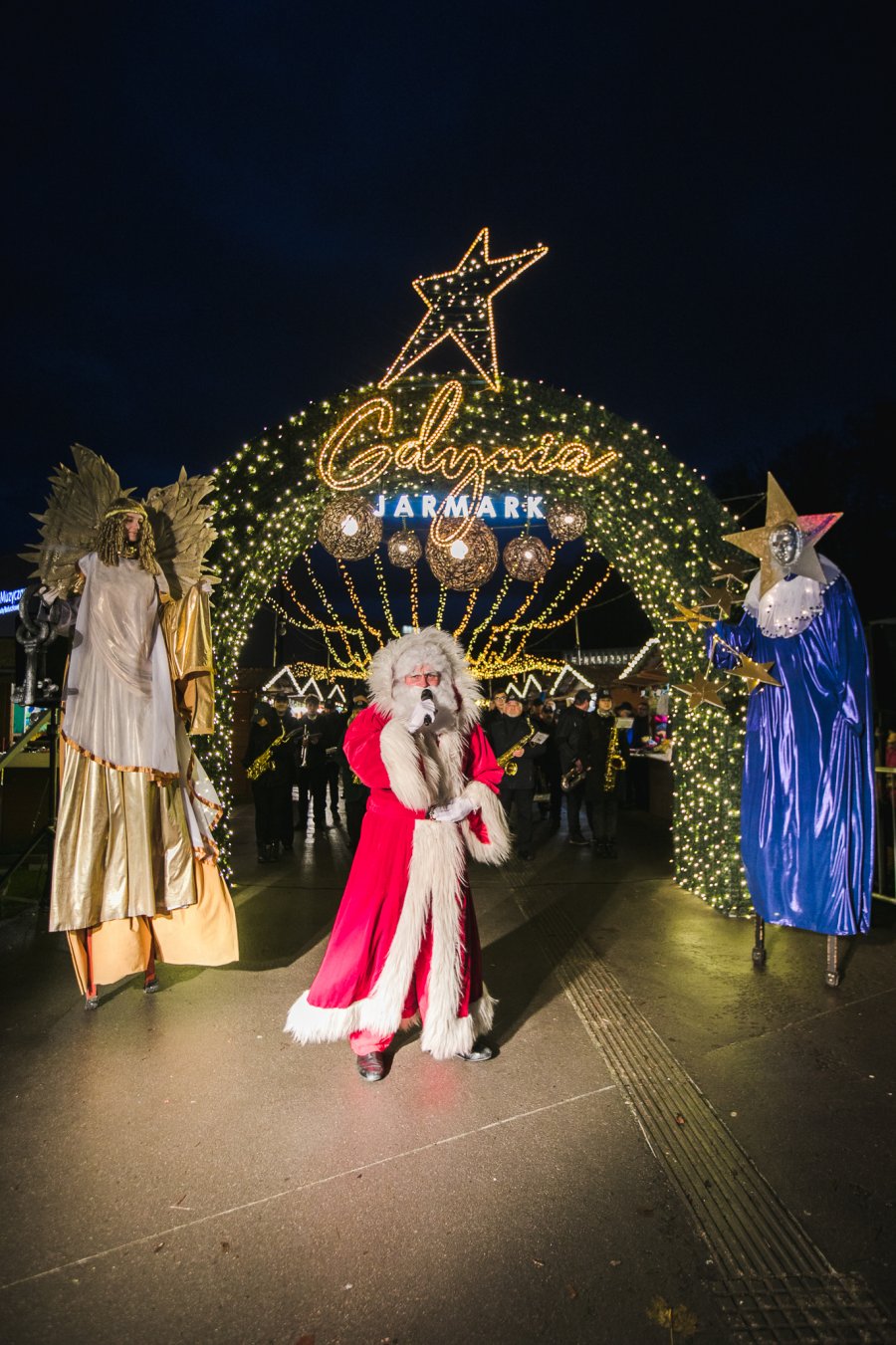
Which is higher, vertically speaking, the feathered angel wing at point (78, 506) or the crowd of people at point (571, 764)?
the feathered angel wing at point (78, 506)

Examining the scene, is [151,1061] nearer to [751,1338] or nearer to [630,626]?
[751,1338]

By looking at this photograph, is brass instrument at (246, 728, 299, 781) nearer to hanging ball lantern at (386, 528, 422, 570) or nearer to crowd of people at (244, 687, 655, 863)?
crowd of people at (244, 687, 655, 863)

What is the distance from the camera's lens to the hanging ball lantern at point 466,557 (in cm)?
830

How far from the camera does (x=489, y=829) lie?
371 cm

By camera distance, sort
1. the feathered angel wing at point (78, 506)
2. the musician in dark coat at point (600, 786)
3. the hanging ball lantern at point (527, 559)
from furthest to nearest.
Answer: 1. the hanging ball lantern at point (527, 559)
2. the musician in dark coat at point (600, 786)
3. the feathered angel wing at point (78, 506)

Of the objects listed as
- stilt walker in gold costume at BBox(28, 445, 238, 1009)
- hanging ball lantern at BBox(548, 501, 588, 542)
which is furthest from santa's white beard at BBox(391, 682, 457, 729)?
hanging ball lantern at BBox(548, 501, 588, 542)

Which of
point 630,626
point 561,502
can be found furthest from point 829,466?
point 561,502

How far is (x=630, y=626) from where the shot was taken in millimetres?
33312

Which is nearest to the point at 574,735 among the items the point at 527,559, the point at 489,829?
the point at 527,559

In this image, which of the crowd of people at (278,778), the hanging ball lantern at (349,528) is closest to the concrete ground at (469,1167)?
the crowd of people at (278,778)

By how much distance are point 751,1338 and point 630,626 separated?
107ft

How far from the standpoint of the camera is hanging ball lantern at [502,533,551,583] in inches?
352

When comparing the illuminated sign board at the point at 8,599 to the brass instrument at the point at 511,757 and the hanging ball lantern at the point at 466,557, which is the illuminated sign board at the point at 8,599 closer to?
the hanging ball lantern at the point at 466,557

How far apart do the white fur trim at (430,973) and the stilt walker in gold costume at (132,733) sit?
3.88 feet
